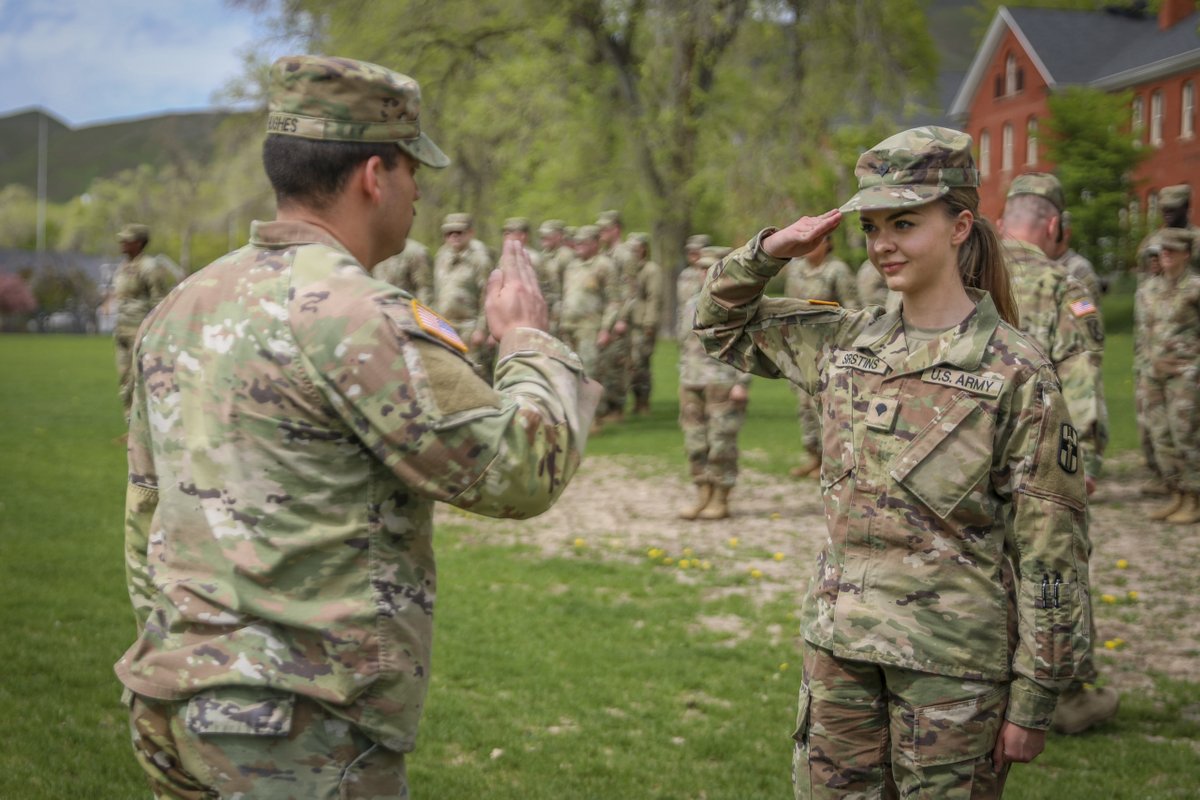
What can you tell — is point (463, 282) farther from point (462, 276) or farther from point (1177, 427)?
point (1177, 427)

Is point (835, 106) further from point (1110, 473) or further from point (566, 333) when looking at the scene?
point (1110, 473)

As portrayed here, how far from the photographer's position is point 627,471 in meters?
14.4

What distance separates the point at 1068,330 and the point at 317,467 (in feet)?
13.9

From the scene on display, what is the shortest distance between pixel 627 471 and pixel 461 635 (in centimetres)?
667

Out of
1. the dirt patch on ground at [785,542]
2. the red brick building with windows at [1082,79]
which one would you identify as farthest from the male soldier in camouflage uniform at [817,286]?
the red brick building with windows at [1082,79]

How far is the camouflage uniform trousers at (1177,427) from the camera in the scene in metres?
11.4

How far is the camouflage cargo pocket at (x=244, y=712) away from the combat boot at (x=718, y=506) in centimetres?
927

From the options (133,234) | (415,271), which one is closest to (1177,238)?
(415,271)

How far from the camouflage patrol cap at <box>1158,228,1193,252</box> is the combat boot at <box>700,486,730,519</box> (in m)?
4.45

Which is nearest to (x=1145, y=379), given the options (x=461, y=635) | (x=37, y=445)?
(x=461, y=635)

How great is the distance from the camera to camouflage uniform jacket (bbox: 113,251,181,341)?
1515 centimetres

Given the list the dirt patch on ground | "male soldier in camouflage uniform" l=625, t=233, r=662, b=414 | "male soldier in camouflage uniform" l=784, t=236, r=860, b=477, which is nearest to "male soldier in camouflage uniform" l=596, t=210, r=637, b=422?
"male soldier in camouflage uniform" l=625, t=233, r=662, b=414

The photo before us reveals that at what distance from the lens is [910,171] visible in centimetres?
342

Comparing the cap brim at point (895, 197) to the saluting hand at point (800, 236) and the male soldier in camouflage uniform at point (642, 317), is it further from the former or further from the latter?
the male soldier in camouflage uniform at point (642, 317)
